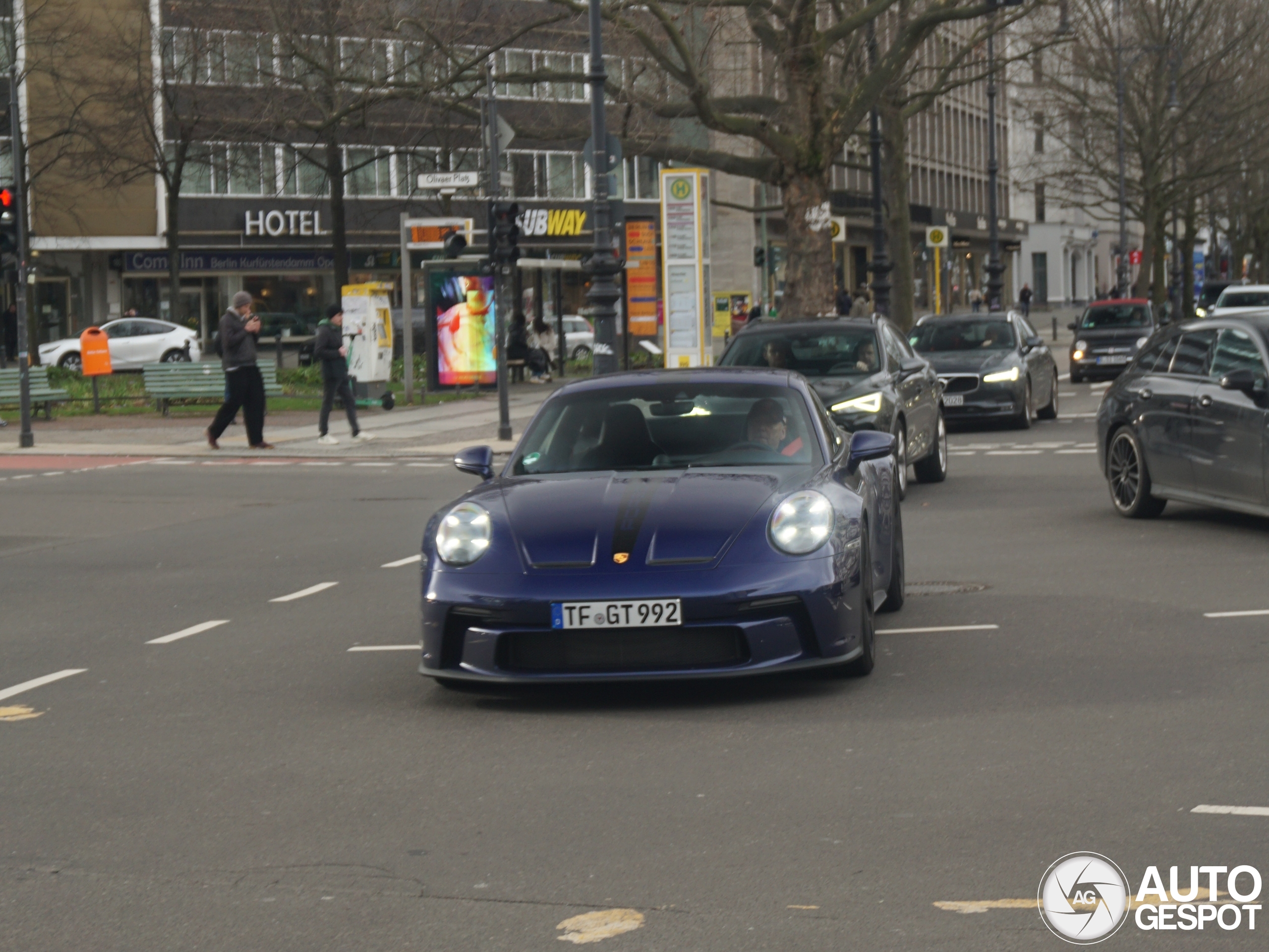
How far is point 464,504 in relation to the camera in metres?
7.64

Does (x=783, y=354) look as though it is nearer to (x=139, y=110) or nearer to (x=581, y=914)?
(x=581, y=914)

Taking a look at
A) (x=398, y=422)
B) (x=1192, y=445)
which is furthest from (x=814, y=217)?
(x=1192, y=445)

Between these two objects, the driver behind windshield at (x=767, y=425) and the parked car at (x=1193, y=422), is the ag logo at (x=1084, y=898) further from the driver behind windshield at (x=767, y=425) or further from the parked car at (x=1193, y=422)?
the parked car at (x=1193, y=422)

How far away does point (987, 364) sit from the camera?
2425 cm

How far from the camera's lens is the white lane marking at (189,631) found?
952cm

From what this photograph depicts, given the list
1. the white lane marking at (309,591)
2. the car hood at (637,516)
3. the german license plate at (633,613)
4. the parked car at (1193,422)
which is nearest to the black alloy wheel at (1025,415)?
the parked car at (1193,422)

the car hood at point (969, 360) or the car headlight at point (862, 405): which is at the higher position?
the car hood at point (969, 360)

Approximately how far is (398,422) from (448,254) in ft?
16.9

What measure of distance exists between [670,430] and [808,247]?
24.9m

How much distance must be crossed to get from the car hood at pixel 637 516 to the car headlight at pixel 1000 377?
1660cm

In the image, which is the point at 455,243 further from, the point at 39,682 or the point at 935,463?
the point at 39,682

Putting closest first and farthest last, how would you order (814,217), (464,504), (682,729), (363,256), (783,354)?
1. (682,729)
2. (464,504)
3. (783,354)
4. (814,217)
5. (363,256)

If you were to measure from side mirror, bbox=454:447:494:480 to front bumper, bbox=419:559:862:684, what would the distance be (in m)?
1.33

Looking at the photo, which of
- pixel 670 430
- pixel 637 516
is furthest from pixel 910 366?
pixel 637 516
